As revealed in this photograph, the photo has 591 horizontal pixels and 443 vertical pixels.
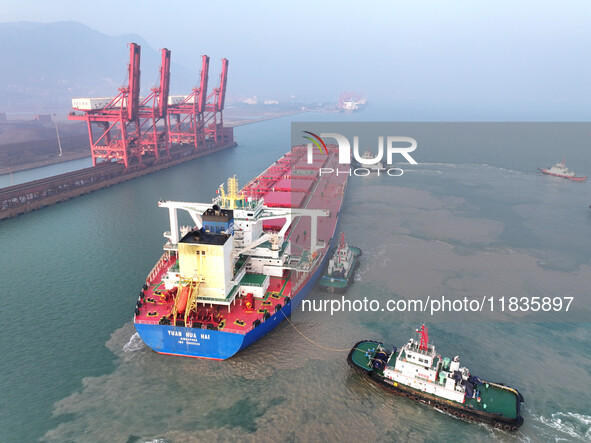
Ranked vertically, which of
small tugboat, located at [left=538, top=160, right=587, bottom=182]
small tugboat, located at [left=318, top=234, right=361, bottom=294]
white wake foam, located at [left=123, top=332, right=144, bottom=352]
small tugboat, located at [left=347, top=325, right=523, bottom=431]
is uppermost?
small tugboat, located at [left=538, top=160, right=587, bottom=182]

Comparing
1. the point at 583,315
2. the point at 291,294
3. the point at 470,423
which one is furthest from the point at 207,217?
the point at 583,315

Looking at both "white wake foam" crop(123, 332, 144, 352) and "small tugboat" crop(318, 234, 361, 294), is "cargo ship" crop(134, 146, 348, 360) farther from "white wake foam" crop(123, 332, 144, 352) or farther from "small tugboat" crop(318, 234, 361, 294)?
"white wake foam" crop(123, 332, 144, 352)

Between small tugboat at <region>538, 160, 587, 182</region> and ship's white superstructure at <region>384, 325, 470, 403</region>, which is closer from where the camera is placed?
ship's white superstructure at <region>384, 325, 470, 403</region>

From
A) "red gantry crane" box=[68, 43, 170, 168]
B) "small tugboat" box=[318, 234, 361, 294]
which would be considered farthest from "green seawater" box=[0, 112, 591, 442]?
"red gantry crane" box=[68, 43, 170, 168]

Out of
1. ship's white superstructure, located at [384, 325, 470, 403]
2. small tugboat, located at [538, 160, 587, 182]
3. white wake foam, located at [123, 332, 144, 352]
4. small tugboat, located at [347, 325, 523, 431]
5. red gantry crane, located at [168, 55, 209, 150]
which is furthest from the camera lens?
A: red gantry crane, located at [168, 55, 209, 150]

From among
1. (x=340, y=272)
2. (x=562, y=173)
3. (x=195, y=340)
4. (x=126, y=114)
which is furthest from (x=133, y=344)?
(x=562, y=173)
